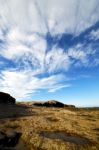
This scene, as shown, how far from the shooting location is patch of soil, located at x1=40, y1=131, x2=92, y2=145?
10.1 metres

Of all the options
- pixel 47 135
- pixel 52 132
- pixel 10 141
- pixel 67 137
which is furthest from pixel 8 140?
pixel 67 137

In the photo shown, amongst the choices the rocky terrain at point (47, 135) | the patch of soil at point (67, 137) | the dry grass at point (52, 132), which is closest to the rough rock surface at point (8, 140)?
the rocky terrain at point (47, 135)

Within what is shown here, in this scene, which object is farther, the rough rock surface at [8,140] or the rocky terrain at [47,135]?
the rough rock surface at [8,140]

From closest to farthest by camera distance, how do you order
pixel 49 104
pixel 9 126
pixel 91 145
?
pixel 91 145
pixel 9 126
pixel 49 104

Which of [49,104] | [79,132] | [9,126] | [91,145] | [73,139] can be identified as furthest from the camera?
[49,104]

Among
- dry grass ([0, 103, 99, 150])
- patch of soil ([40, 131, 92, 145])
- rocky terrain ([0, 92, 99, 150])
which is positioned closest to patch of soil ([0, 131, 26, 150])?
rocky terrain ([0, 92, 99, 150])

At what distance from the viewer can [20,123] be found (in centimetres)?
1330

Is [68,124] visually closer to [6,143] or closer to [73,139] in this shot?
[73,139]

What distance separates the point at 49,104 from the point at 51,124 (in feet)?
73.2

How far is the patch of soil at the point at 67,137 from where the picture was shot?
33.1ft

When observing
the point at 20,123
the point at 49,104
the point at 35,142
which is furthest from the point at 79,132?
the point at 49,104

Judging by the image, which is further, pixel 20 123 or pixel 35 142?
pixel 20 123

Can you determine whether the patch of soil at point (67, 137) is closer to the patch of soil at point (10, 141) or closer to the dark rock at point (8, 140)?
the patch of soil at point (10, 141)

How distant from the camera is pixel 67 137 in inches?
423
